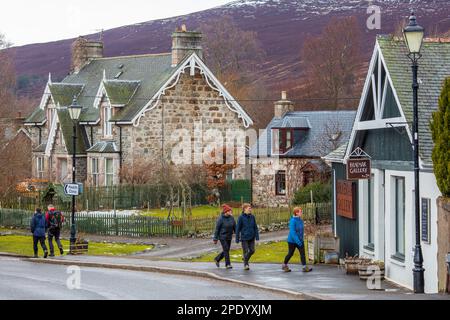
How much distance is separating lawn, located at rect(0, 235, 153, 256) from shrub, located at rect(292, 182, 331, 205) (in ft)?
40.3

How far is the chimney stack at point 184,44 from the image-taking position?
189 ft

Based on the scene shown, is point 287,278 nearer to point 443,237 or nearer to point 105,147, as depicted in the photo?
point 443,237

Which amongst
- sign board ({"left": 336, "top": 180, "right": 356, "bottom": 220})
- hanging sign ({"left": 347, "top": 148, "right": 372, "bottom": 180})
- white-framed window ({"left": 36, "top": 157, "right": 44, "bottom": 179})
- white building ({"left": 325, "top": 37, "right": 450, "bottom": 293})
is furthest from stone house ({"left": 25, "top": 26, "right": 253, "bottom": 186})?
hanging sign ({"left": 347, "top": 148, "right": 372, "bottom": 180})

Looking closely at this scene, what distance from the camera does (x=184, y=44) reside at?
2279 inches

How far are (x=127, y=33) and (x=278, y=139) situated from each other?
5391 inches

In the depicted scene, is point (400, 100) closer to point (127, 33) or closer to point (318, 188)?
point (318, 188)

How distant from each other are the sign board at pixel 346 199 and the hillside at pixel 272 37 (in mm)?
86070

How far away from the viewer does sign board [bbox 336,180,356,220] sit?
27.1m

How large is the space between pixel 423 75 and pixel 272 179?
1331 inches

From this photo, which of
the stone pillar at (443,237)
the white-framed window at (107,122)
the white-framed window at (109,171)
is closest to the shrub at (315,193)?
the white-framed window at (109,171)

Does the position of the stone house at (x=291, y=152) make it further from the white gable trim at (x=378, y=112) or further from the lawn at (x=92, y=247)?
the white gable trim at (x=378, y=112)

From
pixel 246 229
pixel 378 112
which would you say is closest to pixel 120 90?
pixel 246 229
